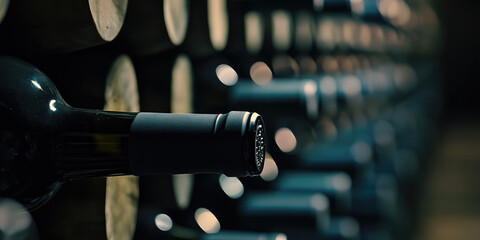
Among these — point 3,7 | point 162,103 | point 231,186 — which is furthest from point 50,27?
point 231,186

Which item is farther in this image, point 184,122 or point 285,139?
point 285,139

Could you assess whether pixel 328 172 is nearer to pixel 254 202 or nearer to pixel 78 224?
pixel 254 202

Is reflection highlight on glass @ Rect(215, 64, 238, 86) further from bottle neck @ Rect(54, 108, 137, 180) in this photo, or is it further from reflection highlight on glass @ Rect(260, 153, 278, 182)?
bottle neck @ Rect(54, 108, 137, 180)

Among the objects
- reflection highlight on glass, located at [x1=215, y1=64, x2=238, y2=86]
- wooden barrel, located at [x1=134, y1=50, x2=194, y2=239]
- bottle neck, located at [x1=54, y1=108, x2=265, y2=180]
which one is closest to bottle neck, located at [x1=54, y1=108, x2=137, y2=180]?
bottle neck, located at [x1=54, y1=108, x2=265, y2=180]

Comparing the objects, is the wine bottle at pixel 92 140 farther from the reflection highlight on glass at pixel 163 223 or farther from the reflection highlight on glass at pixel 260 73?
the reflection highlight on glass at pixel 260 73

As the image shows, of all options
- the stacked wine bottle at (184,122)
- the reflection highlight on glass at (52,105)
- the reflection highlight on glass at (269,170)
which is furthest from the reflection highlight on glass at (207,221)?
the reflection highlight on glass at (52,105)

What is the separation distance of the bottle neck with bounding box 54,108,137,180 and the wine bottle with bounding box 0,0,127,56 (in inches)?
1.2

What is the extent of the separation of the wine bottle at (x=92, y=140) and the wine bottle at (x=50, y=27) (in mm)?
16

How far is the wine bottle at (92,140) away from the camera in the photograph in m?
0.20

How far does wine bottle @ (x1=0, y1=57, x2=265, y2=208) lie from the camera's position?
0.64 feet

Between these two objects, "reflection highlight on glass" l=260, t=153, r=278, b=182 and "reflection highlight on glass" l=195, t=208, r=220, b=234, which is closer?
"reflection highlight on glass" l=195, t=208, r=220, b=234

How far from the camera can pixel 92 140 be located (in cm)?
21

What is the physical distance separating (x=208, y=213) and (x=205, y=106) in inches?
2.7

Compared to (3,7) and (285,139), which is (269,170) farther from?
(3,7)
